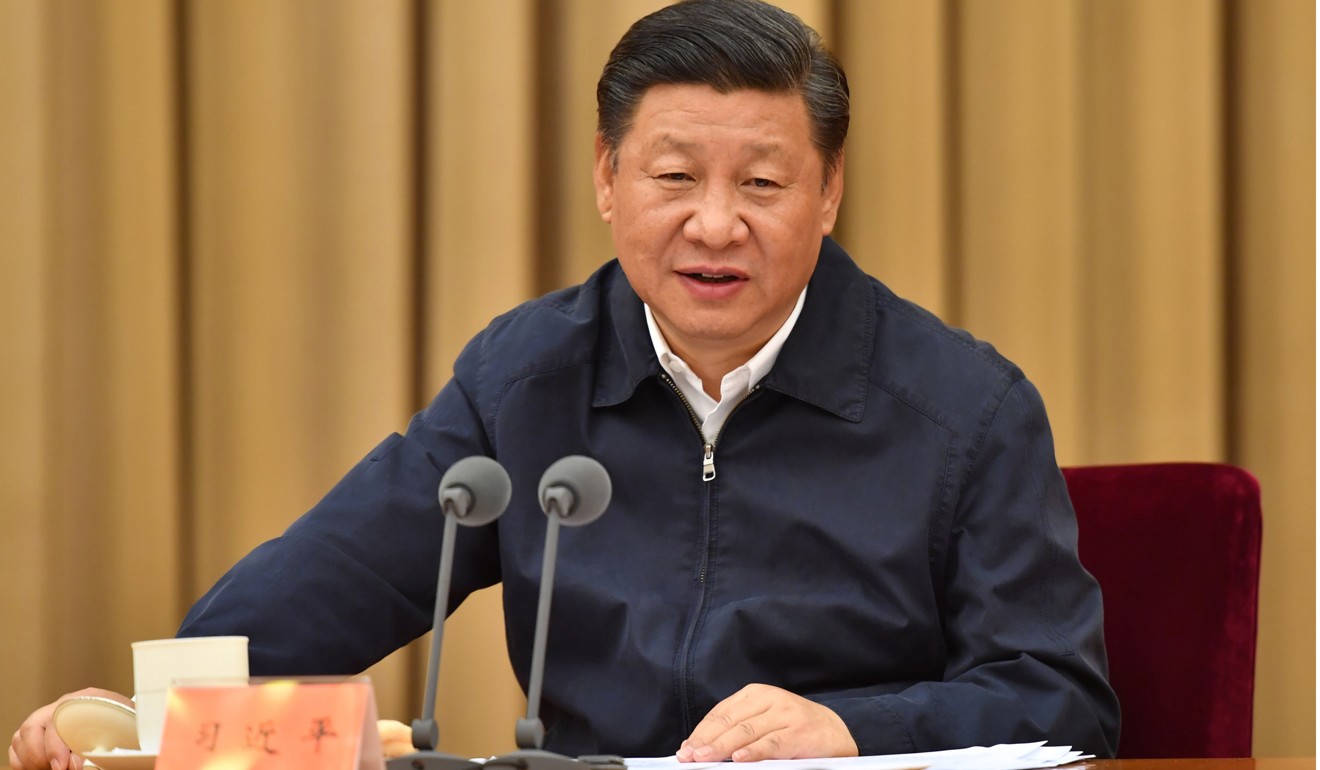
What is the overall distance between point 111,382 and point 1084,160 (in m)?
1.48

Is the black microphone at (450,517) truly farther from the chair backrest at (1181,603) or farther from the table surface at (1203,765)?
the chair backrest at (1181,603)

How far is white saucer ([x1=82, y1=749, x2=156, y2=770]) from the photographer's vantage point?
0.94 m

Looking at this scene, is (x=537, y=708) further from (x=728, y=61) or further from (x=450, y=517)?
(x=728, y=61)

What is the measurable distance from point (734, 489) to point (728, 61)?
1.39ft

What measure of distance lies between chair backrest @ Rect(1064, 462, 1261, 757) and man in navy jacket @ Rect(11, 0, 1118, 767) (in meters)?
0.14

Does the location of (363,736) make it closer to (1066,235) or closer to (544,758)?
(544,758)

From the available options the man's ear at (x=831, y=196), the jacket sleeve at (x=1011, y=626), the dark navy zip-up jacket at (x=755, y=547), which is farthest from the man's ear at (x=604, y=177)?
the jacket sleeve at (x=1011, y=626)

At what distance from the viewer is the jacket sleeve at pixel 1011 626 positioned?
4.14ft

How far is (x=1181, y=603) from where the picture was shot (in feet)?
4.95

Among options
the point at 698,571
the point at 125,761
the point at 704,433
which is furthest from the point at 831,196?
the point at 125,761

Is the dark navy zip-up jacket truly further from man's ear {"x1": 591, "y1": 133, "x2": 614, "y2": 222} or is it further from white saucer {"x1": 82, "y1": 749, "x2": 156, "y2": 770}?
white saucer {"x1": 82, "y1": 749, "x2": 156, "y2": 770}

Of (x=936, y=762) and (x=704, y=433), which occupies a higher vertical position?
(x=704, y=433)

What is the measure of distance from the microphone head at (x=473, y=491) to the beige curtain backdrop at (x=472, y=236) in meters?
1.23

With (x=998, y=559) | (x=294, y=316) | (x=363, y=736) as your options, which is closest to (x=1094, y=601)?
(x=998, y=559)
